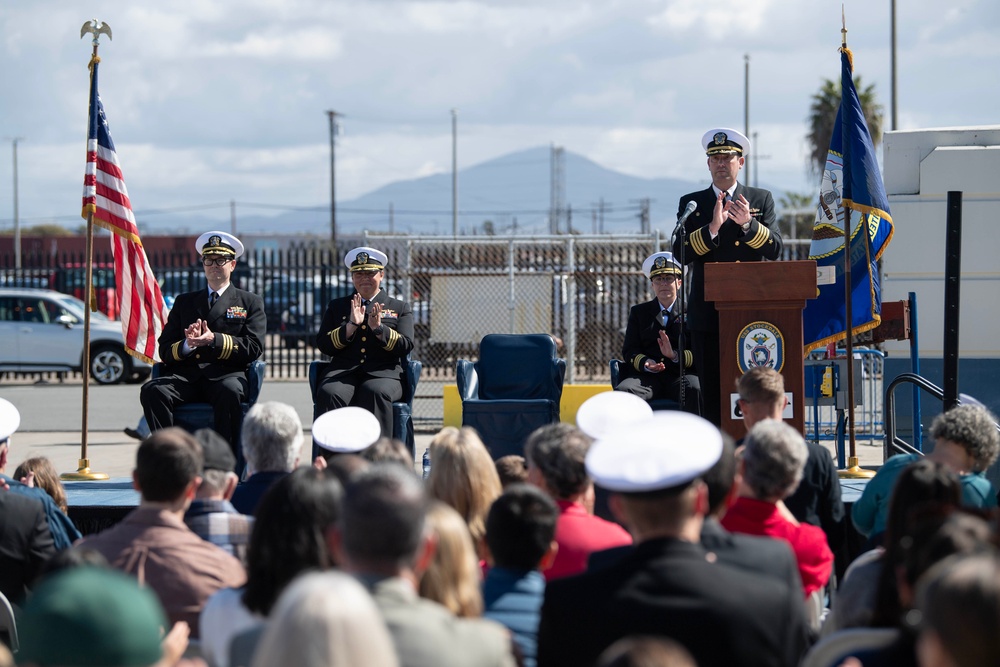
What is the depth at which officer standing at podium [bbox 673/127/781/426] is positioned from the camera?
6.94 meters

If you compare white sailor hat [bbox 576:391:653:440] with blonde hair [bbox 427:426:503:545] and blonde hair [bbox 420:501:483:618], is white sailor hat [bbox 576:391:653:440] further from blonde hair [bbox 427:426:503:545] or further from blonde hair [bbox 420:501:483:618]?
blonde hair [bbox 420:501:483:618]

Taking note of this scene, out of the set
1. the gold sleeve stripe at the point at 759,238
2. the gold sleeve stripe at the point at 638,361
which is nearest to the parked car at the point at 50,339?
the gold sleeve stripe at the point at 638,361

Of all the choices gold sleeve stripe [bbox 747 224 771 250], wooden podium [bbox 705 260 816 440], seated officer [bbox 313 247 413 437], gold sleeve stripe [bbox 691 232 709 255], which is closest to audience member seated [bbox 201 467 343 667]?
wooden podium [bbox 705 260 816 440]

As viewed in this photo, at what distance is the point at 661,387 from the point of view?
28.0 ft

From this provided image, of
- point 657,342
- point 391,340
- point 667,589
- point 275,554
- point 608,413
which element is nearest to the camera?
point 667,589

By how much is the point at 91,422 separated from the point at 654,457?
1219 cm

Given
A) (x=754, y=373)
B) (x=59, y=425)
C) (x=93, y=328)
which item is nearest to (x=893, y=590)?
(x=754, y=373)

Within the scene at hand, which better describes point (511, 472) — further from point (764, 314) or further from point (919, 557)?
point (764, 314)

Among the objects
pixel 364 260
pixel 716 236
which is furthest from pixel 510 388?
pixel 716 236

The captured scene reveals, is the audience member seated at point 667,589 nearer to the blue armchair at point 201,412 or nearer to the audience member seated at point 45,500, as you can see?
the audience member seated at point 45,500

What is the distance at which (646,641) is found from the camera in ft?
7.36

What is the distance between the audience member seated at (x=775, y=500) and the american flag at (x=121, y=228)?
19.6ft

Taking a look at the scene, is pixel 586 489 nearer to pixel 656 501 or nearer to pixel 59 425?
pixel 656 501

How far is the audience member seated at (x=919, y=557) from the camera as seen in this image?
2713mm
